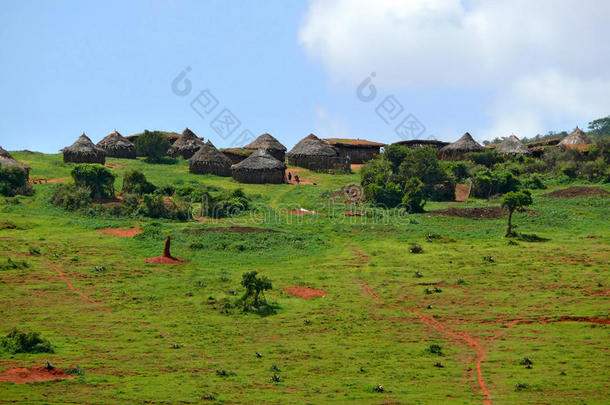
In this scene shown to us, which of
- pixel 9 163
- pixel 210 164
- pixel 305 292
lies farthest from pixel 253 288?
pixel 210 164

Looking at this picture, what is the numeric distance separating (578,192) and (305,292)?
30980mm

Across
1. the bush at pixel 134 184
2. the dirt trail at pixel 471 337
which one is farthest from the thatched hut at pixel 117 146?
the dirt trail at pixel 471 337

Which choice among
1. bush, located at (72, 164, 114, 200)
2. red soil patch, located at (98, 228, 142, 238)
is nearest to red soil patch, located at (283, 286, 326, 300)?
red soil patch, located at (98, 228, 142, 238)

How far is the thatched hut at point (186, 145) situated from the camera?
75.0 metres

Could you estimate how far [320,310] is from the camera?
2794cm

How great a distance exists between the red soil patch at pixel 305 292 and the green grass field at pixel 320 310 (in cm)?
56

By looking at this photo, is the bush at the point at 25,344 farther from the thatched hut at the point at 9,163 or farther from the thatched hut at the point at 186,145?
the thatched hut at the point at 186,145

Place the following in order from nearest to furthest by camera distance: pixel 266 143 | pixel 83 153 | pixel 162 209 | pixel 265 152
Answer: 1. pixel 162 209
2. pixel 265 152
3. pixel 83 153
4. pixel 266 143

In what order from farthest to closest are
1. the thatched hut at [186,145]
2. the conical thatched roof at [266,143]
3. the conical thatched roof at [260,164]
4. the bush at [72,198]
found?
the thatched hut at [186,145]
the conical thatched roof at [266,143]
the conical thatched roof at [260,164]
the bush at [72,198]

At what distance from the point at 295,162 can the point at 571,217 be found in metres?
31.3

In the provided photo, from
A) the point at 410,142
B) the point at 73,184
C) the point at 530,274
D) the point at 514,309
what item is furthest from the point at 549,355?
the point at 410,142

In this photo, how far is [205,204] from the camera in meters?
47.6

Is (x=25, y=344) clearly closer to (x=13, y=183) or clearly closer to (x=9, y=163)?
(x=13, y=183)

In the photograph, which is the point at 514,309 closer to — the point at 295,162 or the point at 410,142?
the point at 295,162
